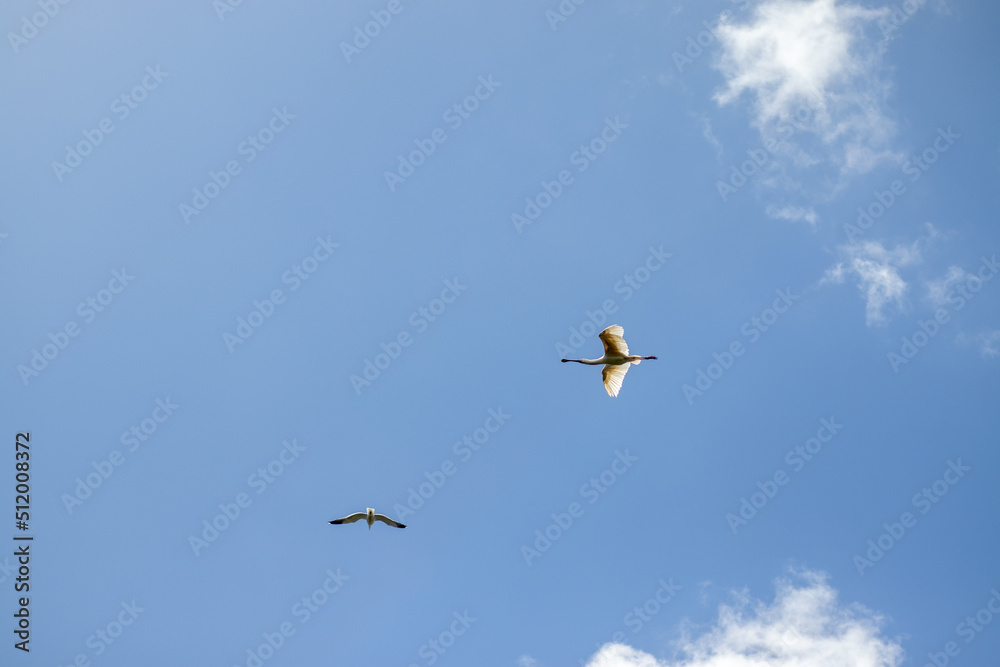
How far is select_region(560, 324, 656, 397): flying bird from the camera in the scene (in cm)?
3033

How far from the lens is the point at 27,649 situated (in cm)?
3027

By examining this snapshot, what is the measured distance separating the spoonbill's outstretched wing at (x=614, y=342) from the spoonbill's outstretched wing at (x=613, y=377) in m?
0.94

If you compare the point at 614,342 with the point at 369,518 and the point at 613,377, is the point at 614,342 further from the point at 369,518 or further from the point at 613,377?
the point at 369,518

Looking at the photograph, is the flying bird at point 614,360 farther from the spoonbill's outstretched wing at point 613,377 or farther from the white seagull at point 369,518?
the white seagull at point 369,518

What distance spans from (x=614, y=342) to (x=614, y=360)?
1198 mm

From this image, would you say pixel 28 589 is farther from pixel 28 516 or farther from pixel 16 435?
pixel 16 435

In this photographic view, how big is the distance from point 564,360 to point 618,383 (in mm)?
3005

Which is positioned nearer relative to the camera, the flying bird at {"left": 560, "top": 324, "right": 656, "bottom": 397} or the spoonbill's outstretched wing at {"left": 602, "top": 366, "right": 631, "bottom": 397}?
the flying bird at {"left": 560, "top": 324, "right": 656, "bottom": 397}

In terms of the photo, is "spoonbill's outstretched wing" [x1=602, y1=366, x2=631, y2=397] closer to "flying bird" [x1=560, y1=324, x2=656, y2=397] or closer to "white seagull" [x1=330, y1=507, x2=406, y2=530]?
"flying bird" [x1=560, y1=324, x2=656, y2=397]

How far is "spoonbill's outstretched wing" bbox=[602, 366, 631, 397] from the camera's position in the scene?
31781mm

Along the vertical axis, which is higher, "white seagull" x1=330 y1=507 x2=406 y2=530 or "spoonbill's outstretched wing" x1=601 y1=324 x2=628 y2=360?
"spoonbill's outstretched wing" x1=601 y1=324 x2=628 y2=360

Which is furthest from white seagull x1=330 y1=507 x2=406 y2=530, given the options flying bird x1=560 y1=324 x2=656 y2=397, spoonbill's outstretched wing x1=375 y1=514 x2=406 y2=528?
flying bird x1=560 y1=324 x2=656 y2=397

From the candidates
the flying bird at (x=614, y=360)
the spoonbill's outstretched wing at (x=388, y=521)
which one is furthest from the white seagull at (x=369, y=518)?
the flying bird at (x=614, y=360)

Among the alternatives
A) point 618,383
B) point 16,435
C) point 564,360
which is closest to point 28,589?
point 16,435
